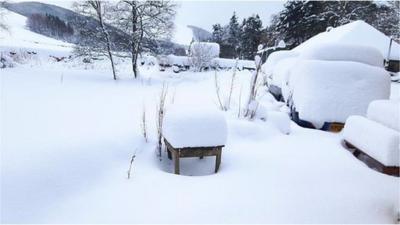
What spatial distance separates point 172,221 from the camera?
7.23 ft

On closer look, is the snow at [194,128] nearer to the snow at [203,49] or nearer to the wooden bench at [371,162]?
the wooden bench at [371,162]

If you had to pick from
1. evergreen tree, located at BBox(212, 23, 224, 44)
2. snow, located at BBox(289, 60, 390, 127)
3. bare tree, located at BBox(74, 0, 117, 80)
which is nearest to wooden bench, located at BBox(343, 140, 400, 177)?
snow, located at BBox(289, 60, 390, 127)

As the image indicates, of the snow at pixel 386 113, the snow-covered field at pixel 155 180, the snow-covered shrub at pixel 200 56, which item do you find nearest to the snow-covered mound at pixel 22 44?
the snow-covered shrub at pixel 200 56

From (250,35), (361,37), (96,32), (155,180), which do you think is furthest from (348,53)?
(250,35)

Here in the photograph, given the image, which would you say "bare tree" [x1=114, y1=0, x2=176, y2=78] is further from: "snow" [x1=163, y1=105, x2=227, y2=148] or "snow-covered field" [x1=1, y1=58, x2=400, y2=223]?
"snow" [x1=163, y1=105, x2=227, y2=148]

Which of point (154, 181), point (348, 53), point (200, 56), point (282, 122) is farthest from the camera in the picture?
point (200, 56)

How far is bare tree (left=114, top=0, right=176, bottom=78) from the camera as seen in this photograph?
1240 cm

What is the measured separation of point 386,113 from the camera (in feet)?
12.0

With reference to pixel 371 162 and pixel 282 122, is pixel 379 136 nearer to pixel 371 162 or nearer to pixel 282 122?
pixel 371 162

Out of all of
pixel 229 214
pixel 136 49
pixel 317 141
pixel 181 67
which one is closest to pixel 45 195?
pixel 229 214

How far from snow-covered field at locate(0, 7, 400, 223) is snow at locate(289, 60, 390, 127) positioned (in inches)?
46.9

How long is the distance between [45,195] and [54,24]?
6424cm

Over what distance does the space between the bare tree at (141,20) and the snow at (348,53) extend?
8771 millimetres

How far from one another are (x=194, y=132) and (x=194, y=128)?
0.14 ft
